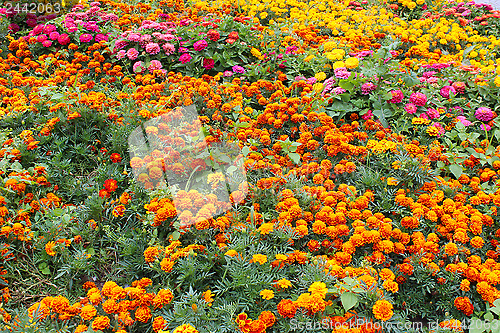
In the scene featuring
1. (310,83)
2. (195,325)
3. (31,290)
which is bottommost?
(31,290)

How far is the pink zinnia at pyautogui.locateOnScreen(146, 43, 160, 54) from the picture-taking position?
3.92 metres

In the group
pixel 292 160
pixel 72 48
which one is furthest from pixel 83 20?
pixel 292 160

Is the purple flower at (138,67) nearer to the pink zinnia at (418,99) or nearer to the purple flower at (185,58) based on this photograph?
the purple flower at (185,58)

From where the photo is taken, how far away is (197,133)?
2777 mm

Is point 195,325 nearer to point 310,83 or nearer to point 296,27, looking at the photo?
point 310,83

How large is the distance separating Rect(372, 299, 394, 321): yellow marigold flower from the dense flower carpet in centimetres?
1

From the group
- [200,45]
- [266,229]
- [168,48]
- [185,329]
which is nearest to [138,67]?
[168,48]

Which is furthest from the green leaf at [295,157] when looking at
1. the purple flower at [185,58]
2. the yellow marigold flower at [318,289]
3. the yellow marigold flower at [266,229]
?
the purple flower at [185,58]

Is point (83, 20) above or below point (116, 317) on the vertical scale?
above

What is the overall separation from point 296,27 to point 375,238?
3.63 m

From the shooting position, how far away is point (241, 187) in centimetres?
257

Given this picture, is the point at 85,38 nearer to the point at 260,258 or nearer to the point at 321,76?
the point at 321,76

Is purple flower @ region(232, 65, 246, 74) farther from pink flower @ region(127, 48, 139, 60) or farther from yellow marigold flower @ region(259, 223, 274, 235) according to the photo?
yellow marigold flower @ region(259, 223, 274, 235)

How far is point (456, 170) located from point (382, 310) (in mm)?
1611
